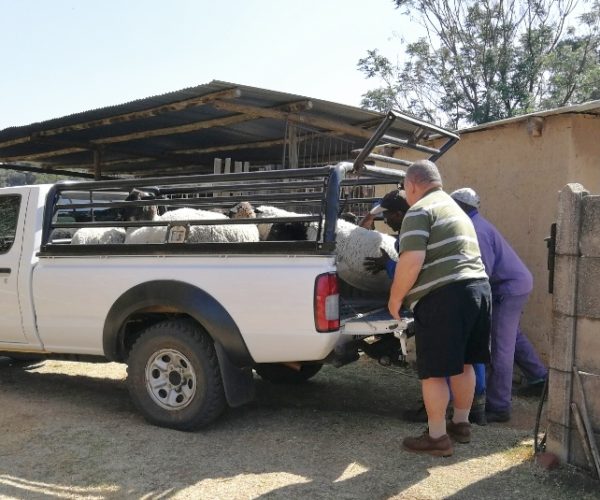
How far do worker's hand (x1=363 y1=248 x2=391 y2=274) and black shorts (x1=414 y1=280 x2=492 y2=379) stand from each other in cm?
58

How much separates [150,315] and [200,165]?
9.39m

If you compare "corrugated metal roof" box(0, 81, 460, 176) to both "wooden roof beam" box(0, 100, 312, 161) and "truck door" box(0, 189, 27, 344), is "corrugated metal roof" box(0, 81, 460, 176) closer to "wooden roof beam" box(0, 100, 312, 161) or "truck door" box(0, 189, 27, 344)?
"wooden roof beam" box(0, 100, 312, 161)

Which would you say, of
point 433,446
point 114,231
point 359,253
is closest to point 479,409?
point 433,446

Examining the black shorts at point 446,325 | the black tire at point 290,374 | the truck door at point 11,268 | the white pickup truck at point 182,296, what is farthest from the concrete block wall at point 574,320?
the truck door at point 11,268

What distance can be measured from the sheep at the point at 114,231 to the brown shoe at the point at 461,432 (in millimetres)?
2834

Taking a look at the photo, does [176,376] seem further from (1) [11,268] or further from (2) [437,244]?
(2) [437,244]

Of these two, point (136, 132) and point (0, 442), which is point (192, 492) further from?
point (136, 132)

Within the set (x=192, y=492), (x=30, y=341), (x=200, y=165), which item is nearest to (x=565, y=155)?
(x=192, y=492)

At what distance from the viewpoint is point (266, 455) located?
13.0ft

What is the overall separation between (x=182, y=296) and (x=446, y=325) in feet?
5.80

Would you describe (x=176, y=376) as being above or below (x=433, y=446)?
above

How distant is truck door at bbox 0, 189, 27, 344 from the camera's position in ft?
16.2

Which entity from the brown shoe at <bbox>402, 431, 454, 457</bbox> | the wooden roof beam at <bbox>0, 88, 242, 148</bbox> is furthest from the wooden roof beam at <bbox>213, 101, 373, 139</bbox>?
the brown shoe at <bbox>402, 431, 454, 457</bbox>

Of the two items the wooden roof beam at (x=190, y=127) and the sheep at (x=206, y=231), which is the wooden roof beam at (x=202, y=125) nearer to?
the wooden roof beam at (x=190, y=127)
